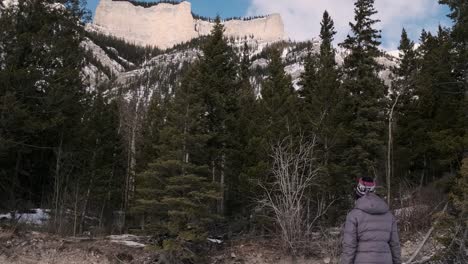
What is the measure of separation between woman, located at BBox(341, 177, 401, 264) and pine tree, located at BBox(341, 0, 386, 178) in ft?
68.5

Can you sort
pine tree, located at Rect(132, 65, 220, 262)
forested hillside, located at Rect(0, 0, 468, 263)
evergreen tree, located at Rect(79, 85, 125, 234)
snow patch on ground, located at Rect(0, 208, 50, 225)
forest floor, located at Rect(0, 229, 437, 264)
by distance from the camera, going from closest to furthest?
1. forest floor, located at Rect(0, 229, 437, 264)
2. pine tree, located at Rect(132, 65, 220, 262)
3. forested hillside, located at Rect(0, 0, 468, 263)
4. snow patch on ground, located at Rect(0, 208, 50, 225)
5. evergreen tree, located at Rect(79, 85, 125, 234)

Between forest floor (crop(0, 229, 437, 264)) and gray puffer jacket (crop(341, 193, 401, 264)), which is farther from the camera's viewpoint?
forest floor (crop(0, 229, 437, 264))

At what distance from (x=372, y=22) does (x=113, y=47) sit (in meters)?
148

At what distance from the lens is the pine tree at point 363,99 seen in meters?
27.5

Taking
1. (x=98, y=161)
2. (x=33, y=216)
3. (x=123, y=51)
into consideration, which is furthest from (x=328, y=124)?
(x=123, y=51)

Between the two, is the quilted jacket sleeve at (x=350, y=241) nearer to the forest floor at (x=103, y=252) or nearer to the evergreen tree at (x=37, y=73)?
the forest floor at (x=103, y=252)

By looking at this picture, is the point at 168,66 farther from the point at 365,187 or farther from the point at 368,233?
the point at 368,233

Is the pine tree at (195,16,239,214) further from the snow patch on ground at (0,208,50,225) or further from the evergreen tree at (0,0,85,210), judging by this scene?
the snow patch on ground at (0,208,50,225)

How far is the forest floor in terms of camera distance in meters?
19.2

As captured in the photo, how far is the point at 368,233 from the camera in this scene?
634 cm

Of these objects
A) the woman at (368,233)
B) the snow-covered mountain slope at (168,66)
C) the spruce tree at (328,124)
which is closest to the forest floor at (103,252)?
the spruce tree at (328,124)

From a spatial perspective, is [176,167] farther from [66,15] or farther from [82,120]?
[82,120]

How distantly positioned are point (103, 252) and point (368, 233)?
1630cm

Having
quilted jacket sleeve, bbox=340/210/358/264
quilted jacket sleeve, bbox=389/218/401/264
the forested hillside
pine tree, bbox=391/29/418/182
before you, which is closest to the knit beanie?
quilted jacket sleeve, bbox=340/210/358/264
